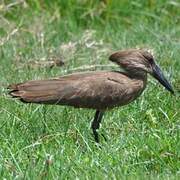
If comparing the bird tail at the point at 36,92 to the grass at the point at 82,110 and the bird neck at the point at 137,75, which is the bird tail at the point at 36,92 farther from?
the bird neck at the point at 137,75

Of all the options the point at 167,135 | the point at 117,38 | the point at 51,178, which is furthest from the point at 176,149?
the point at 117,38

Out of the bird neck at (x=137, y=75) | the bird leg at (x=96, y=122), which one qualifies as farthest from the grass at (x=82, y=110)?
the bird neck at (x=137, y=75)

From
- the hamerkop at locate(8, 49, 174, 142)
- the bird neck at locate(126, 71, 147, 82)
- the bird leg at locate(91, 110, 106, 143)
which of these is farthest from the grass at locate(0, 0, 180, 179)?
the bird neck at locate(126, 71, 147, 82)

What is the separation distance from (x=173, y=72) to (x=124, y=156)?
2.27m

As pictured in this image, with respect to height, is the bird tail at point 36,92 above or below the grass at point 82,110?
above

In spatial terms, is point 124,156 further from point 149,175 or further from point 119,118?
point 119,118

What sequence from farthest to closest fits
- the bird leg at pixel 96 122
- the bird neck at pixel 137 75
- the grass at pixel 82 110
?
1. the bird neck at pixel 137 75
2. the bird leg at pixel 96 122
3. the grass at pixel 82 110

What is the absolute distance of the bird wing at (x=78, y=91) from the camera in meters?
6.00

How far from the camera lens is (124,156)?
5602mm

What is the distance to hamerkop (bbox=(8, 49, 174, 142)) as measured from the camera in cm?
601

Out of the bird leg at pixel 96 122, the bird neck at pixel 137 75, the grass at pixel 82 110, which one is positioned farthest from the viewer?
the bird neck at pixel 137 75

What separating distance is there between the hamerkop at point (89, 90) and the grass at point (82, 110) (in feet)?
0.71

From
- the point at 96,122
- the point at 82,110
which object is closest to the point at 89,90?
the point at 96,122

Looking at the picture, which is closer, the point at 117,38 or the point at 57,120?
the point at 57,120
